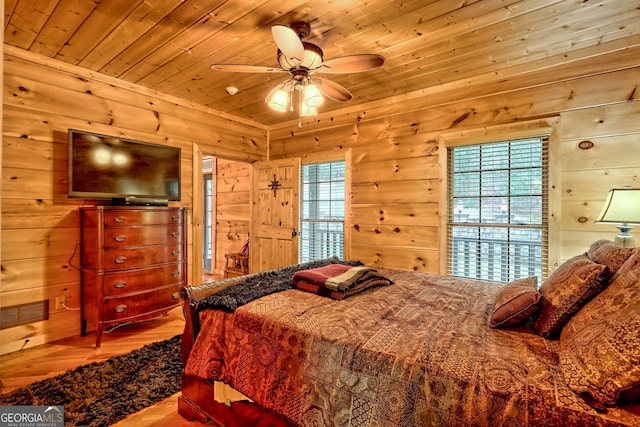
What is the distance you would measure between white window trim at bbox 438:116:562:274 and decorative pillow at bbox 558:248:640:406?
1699mm

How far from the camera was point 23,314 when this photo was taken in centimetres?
277

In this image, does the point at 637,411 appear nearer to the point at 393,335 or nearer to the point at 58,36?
the point at 393,335

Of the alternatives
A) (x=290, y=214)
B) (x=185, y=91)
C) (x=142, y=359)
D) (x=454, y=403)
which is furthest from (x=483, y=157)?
(x=142, y=359)

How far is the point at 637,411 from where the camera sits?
92cm

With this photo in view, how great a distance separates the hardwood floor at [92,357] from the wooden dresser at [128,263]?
185 millimetres

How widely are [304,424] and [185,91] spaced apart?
11.7 ft

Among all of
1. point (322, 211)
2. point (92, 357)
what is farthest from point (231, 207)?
point (92, 357)

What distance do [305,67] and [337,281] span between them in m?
1.50

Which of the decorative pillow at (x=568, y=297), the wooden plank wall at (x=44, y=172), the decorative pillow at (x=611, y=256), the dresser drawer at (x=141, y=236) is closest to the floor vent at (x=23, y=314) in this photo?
the wooden plank wall at (x=44, y=172)

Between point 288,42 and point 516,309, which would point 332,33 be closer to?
point 288,42

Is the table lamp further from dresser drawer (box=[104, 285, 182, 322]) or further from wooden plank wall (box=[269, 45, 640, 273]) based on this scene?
dresser drawer (box=[104, 285, 182, 322])

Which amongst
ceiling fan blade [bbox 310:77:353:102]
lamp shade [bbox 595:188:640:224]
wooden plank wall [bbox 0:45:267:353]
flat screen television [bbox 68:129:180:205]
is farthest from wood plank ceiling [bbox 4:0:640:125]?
lamp shade [bbox 595:188:640:224]

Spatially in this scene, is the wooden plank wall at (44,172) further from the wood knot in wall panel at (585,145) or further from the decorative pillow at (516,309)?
the wood knot in wall panel at (585,145)

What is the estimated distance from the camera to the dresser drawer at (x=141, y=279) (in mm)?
2779
